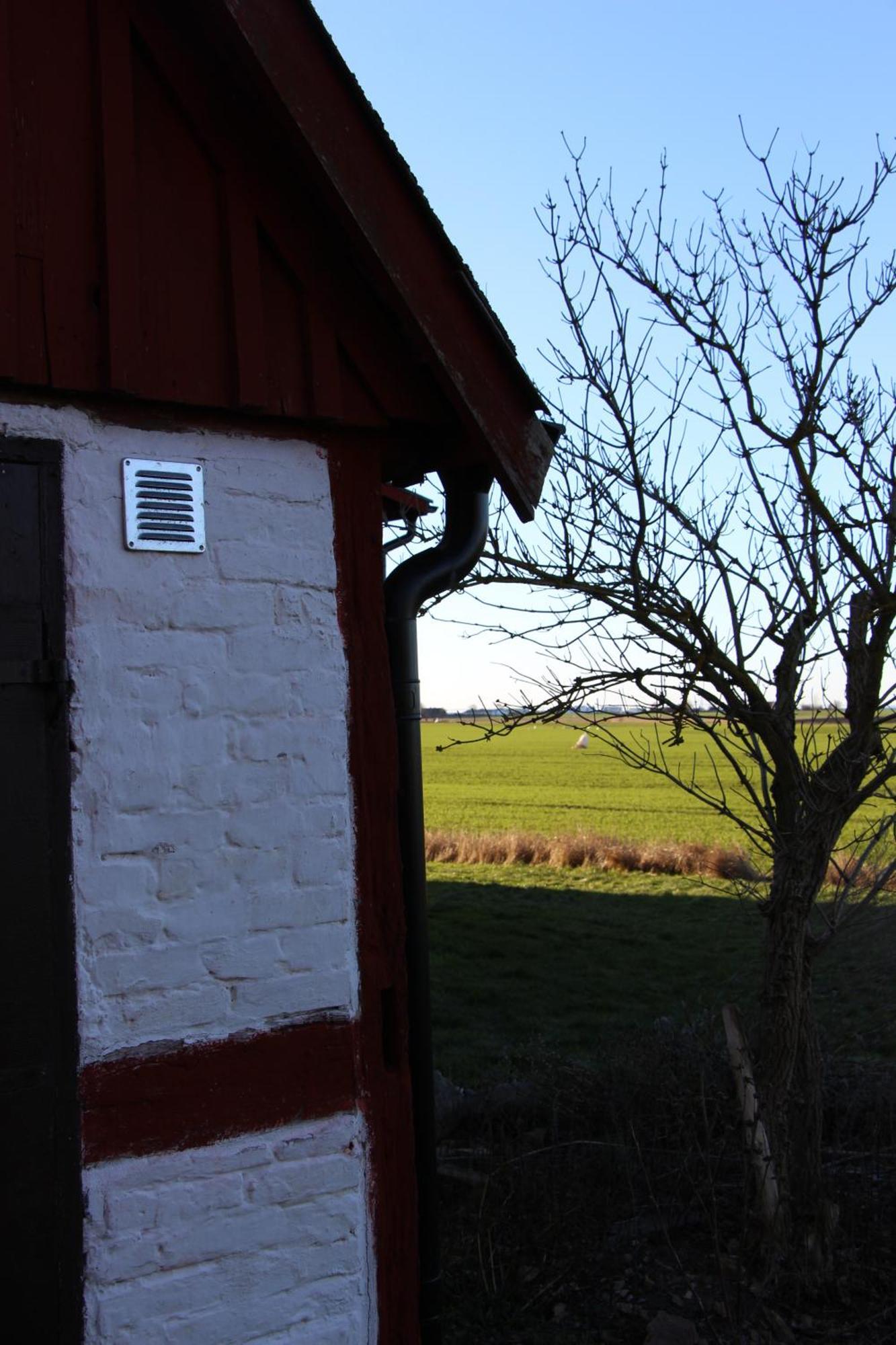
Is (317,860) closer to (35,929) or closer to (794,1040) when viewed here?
(35,929)

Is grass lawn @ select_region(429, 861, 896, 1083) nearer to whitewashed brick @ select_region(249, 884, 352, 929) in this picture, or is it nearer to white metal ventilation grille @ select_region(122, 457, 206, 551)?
whitewashed brick @ select_region(249, 884, 352, 929)

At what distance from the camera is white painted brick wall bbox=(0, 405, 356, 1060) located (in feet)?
9.95

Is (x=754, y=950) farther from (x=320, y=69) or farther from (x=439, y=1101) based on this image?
(x=320, y=69)

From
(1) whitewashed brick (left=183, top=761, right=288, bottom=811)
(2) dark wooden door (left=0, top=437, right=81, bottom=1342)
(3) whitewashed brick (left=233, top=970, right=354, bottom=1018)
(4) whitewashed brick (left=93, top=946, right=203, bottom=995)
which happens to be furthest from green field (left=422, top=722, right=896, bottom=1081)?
(2) dark wooden door (left=0, top=437, right=81, bottom=1342)

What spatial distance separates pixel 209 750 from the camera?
10.5ft

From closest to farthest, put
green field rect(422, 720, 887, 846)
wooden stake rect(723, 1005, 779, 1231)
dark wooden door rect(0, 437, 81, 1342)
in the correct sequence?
dark wooden door rect(0, 437, 81, 1342)
wooden stake rect(723, 1005, 779, 1231)
green field rect(422, 720, 887, 846)

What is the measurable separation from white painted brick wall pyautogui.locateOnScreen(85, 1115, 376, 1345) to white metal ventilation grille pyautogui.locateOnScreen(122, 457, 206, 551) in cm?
168

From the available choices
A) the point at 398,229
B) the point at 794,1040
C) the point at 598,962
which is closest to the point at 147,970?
the point at 398,229

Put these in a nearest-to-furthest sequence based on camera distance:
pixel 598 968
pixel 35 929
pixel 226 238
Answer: pixel 35 929
pixel 226 238
pixel 598 968

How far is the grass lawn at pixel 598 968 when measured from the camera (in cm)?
906

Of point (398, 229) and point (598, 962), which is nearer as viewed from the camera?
point (398, 229)

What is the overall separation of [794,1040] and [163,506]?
3.72 m

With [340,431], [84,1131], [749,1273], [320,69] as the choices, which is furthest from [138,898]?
[749,1273]

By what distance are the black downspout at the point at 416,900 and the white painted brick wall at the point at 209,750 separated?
0.26 meters
